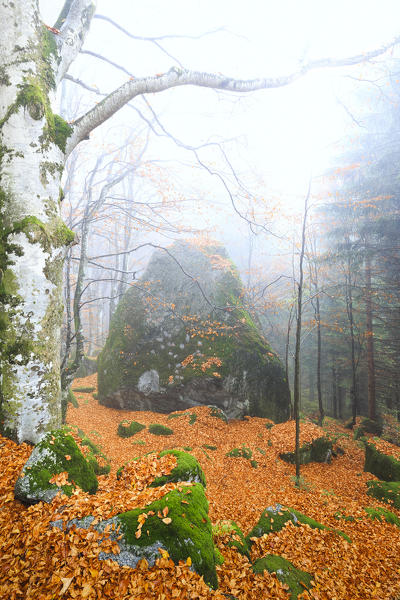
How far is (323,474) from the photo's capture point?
23.0ft

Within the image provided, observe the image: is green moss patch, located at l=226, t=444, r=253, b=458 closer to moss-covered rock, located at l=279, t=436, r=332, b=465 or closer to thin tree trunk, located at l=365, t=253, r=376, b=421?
moss-covered rock, located at l=279, t=436, r=332, b=465

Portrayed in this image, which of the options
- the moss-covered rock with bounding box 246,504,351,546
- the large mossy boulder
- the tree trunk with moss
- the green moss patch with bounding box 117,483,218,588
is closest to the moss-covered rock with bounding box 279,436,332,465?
the large mossy boulder

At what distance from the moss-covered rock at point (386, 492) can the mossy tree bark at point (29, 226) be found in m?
7.22

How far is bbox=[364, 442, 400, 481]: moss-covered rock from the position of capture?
22.0ft

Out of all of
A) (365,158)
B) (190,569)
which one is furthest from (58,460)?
(365,158)

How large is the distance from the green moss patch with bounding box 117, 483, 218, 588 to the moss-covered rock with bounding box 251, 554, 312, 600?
1.10 metres

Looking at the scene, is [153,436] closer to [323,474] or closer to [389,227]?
[323,474]

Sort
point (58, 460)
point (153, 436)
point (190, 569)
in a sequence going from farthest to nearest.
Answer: point (153, 436)
point (58, 460)
point (190, 569)

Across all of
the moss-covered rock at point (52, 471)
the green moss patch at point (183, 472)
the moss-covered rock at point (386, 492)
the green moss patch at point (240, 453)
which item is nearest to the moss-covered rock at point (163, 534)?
the moss-covered rock at point (52, 471)

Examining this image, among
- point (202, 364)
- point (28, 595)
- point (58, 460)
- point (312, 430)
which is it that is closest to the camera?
point (28, 595)

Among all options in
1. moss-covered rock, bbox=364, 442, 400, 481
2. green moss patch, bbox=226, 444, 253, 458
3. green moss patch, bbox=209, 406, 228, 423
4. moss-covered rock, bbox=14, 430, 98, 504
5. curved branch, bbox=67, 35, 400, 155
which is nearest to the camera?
moss-covered rock, bbox=14, 430, 98, 504

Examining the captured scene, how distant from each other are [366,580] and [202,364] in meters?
7.24

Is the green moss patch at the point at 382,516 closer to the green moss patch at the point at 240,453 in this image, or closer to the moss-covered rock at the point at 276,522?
the moss-covered rock at the point at 276,522

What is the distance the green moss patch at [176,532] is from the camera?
2.16m
